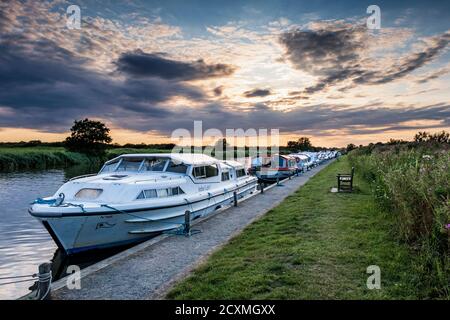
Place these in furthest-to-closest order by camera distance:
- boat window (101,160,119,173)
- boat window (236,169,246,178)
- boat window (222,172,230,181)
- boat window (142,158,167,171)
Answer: boat window (236,169,246,178) → boat window (222,172,230,181) → boat window (101,160,119,173) → boat window (142,158,167,171)

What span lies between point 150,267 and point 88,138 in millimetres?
70435

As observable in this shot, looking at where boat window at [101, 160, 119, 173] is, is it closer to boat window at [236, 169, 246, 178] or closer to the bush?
boat window at [236, 169, 246, 178]

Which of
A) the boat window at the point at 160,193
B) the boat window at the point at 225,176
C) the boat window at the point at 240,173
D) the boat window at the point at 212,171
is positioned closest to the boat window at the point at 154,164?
the boat window at the point at 160,193

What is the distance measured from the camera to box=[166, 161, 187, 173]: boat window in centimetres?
1372

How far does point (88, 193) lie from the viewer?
415 inches

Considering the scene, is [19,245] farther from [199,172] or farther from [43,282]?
[43,282]

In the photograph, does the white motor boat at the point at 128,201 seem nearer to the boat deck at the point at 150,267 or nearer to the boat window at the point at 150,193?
the boat window at the point at 150,193

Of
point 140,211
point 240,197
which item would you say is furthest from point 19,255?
point 240,197

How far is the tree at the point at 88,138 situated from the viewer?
6925 cm

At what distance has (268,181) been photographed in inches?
1226

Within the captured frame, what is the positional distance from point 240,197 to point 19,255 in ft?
39.4

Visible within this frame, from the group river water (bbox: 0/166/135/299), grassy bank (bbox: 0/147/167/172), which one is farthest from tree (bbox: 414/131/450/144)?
grassy bank (bbox: 0/147/167/172)

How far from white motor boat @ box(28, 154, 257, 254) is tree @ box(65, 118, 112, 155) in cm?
6124
